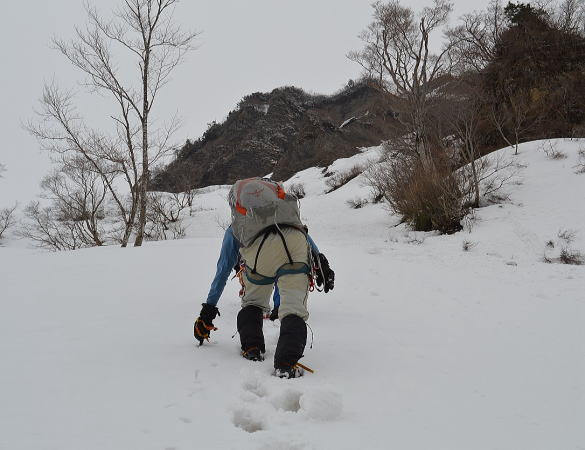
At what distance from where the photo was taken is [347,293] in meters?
4.48

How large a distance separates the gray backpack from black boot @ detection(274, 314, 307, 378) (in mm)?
674

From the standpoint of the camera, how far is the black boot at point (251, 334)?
2215mm

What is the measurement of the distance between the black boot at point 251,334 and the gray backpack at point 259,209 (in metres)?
0.49

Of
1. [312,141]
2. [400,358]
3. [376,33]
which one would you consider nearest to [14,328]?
[400,358]

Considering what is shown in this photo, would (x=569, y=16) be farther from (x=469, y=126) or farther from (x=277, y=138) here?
(x=277, y=138)

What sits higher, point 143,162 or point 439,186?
point 143,162

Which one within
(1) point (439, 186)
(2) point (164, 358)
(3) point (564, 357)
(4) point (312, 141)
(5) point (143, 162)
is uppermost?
(4) point (312, 141)

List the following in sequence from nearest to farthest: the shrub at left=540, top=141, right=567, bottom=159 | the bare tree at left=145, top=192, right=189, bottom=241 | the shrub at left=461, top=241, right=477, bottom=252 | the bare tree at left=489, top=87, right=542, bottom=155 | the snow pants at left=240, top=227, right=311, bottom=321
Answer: the snow pants at left=240, top=227, right=311, bottom=321
the shrub at left=461, top=241, right=477, bottom=252
the shrub at left=540, top=141, right=567, bottom=159
the bare tree at left=489, top=87, right=542, bottom=155
the bare tree at left=145, top=192, right=189, bottom=241

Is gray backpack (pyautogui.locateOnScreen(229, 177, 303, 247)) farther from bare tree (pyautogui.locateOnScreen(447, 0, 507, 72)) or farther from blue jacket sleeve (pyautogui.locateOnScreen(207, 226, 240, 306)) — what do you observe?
bare tree (pyautogui.locateOnScreen(447, 0, 507, 72))

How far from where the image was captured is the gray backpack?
2367 mm

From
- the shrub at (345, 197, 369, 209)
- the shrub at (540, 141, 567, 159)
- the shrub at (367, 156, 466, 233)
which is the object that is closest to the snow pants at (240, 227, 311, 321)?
the shrub at (367, 156, 466, 233)

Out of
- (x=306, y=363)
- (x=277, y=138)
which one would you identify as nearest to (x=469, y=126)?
(x=306, y=363)

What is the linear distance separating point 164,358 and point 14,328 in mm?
1221

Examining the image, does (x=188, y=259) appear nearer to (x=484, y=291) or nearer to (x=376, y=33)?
(x=484, y=291)
